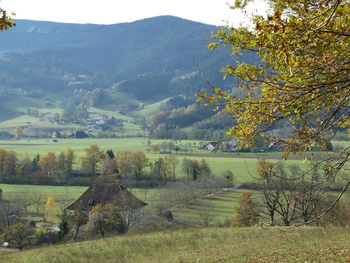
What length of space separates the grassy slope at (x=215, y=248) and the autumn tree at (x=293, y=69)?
5.39 meters

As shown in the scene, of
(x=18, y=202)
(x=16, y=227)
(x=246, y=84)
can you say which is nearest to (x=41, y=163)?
(x=18, y=202)

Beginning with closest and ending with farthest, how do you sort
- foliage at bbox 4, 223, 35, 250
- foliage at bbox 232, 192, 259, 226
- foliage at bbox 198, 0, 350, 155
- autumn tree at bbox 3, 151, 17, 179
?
foliage at bbox 198, 0, 350, 155 → foliage at bbox 4, 223, 35, 250 → foliage at bbox 232, 192, 259, 226 → autumn tree at bbox 3, 151, 17, 179

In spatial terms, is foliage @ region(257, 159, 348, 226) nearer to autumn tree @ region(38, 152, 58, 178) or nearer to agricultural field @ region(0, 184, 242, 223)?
agricultural field @ region(0, 184, 242, 223)

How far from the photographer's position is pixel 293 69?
7629mm

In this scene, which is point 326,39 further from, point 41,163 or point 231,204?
point 41,163

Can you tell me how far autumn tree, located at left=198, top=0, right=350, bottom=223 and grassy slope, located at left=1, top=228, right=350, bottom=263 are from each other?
5391 mm

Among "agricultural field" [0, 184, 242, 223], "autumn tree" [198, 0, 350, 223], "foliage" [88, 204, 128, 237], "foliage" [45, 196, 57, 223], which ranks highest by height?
"autumn tree" [198, 0, 350, 223]

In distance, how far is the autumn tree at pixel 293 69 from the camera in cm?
723

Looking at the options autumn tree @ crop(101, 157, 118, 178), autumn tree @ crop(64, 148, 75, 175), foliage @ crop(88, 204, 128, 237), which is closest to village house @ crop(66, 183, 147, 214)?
foliage @ crop(88, 204, 128, 237)

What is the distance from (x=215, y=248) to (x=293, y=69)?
11.9m

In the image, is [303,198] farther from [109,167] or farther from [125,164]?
[109,167]

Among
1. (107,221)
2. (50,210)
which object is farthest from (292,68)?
(50,210)

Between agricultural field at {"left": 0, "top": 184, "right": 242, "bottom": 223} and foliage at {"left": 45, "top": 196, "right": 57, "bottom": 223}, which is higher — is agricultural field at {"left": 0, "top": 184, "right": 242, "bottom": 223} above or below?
above

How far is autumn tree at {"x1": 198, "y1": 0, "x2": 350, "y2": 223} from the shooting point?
7.23 m
